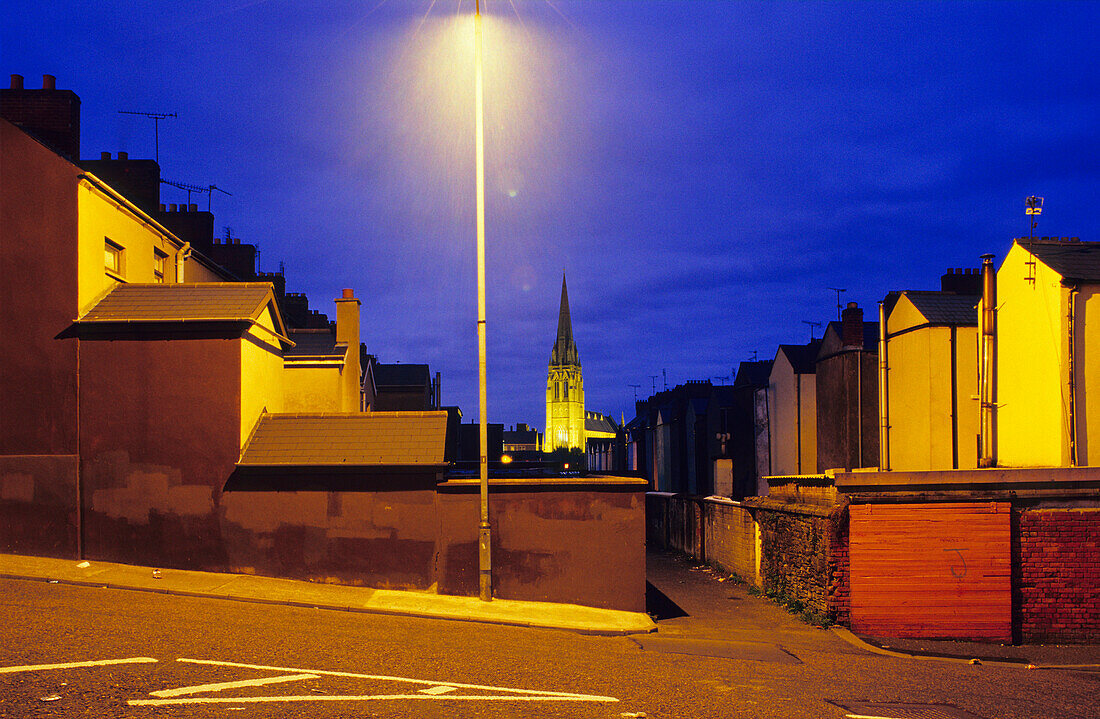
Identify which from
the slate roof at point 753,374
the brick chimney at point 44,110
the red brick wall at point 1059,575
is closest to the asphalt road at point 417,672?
the red brick wall at point 1059,575

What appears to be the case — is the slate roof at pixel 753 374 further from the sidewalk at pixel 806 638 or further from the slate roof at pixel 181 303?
the slate roof at pixel 181 303

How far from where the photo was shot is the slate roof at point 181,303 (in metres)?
16.5

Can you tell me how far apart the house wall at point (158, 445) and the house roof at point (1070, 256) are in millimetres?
19603

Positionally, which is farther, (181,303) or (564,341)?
(564,341)

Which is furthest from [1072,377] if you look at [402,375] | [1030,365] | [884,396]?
[402,375]

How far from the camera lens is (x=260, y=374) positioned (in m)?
17.8

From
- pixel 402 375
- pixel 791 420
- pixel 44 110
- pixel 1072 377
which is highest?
pixel 44 110

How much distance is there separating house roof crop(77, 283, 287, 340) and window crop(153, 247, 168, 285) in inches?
132

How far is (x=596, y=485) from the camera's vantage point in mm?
15656

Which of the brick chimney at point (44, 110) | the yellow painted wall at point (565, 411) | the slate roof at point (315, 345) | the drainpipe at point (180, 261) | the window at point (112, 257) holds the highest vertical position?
the brick chimney at point (44, 110)

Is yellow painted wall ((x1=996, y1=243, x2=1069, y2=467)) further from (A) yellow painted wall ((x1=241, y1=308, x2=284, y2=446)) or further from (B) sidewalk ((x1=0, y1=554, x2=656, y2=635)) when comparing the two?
(A) yellow painted wall ((x1=241, y1=308, x2=284, y2=446))

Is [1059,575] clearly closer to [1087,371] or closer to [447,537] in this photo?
[1087,371]

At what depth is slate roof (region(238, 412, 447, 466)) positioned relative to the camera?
15930 millimetres

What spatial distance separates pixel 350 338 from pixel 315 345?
135 cm
